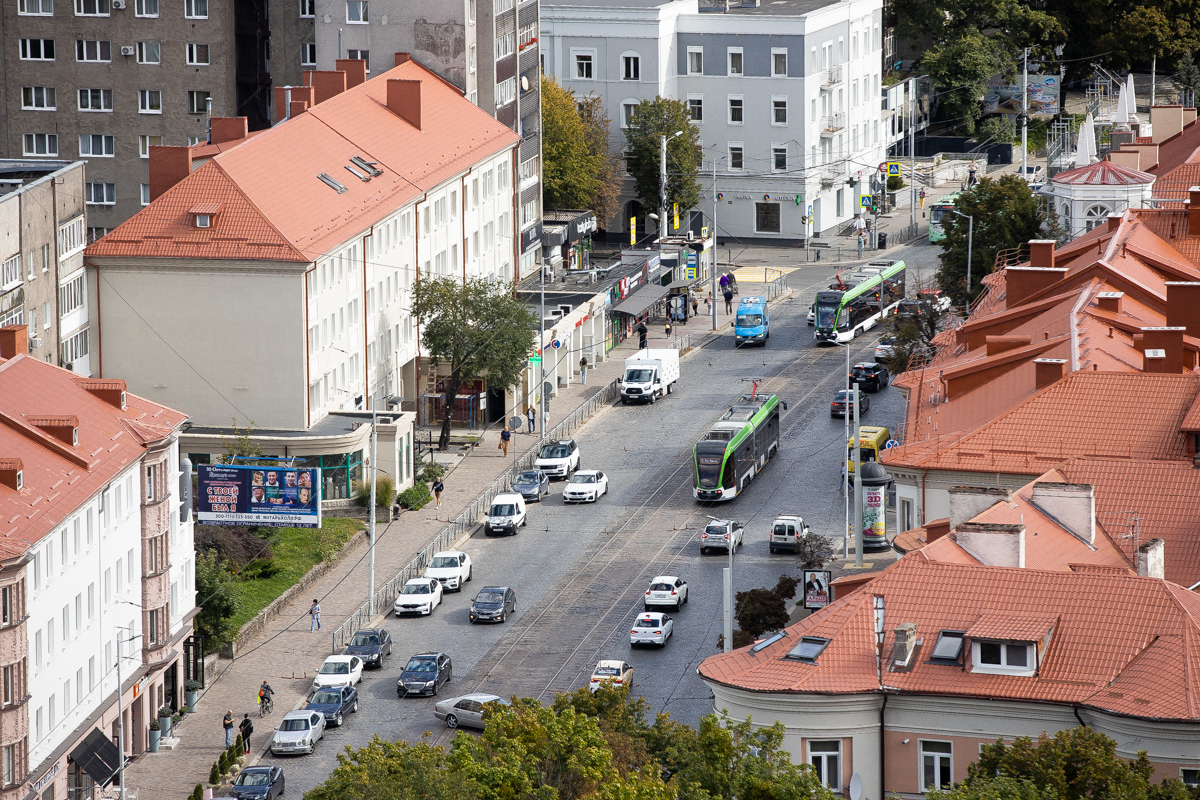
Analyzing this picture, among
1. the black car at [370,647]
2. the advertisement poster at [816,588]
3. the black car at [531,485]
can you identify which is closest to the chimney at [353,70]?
the black car at [531,485]

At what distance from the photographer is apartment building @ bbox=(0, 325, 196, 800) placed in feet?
210

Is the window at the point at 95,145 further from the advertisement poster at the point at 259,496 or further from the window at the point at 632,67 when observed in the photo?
the advertisement poster at the point at 259,496

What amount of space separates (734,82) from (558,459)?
53.4 m

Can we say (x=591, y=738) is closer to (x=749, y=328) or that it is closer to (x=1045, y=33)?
(x=749, y=328)

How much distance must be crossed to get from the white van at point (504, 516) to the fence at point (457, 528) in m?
1.22

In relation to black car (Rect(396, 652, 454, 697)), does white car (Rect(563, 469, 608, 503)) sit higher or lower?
higher

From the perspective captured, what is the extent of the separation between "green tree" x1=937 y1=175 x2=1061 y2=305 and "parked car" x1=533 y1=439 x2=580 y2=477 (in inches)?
928

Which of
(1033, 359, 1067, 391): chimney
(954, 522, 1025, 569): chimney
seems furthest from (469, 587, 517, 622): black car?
(954, 522, 1025, 569): chimney

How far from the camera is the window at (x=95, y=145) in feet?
411

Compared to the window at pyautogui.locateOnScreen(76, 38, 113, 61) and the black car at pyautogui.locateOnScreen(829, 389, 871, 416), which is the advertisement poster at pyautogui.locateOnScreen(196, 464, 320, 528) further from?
the window at pyautogui.locateOnScreen(76, 38, 113, 61)

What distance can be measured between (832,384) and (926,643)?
62.7 m

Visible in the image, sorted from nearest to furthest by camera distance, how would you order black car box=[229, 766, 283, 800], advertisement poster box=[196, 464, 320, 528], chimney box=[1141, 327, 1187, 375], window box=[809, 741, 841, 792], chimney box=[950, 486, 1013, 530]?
window box=[809, 741, 841, 792] → chimney box=[950, 486, 1013, 530] → black car box=[229, 766, 283, 800] → chimney box=[1141, 327, 1187, 375] → advertisement poster box=[196, 464, 320, 528]

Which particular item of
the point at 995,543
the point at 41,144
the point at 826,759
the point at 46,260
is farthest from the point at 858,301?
the point at 826,759

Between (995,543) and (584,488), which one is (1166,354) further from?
(584,488)
